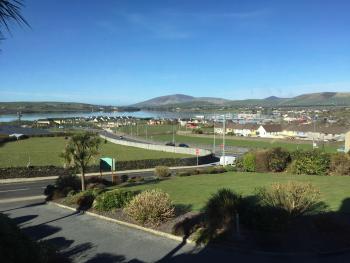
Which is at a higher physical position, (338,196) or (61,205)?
(338,196)

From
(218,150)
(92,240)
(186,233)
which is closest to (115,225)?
(92,240)

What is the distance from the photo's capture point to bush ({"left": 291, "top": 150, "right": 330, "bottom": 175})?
31.5 meters

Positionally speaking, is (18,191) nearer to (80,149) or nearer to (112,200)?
(80,149)

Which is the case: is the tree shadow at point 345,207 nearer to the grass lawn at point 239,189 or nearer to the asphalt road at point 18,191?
the grass lawn at point 239,189

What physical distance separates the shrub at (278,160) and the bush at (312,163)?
1.18 metres

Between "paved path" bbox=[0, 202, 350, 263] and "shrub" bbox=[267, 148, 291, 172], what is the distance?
18.4 meters

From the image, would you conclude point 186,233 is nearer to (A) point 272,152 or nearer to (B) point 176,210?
(B) point 176,210

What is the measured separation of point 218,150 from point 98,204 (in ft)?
217

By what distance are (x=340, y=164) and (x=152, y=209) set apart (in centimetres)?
1878

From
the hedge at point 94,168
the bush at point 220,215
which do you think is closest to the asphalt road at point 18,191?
the hedge at point 94,168

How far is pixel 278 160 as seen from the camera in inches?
1344

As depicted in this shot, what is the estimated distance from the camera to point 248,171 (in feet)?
118

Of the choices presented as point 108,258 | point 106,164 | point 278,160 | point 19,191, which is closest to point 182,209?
point 108,258

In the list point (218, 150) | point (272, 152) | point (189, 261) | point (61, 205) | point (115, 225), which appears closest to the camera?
point (189, 261)
